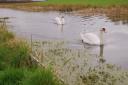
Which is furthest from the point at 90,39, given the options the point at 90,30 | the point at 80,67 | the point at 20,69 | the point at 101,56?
the point at 20,69

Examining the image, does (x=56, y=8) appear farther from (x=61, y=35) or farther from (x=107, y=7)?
(x=61, y=35)

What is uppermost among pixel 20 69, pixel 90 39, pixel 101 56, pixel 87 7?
pixel 20 69

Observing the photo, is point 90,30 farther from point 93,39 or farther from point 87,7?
point 87,7

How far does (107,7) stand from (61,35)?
2114cm

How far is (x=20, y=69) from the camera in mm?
11742

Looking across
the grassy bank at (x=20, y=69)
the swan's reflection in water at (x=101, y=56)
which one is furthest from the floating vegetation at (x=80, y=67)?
the grassy bank at (x=20, y=69)

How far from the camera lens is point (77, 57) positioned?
17625 mm

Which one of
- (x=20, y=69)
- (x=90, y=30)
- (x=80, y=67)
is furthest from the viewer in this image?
(x=90, y=30)

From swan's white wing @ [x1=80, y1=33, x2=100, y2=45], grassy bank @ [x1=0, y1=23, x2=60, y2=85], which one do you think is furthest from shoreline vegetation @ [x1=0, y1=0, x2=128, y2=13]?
grassy bank @ [x1=0, y1=23, x2=60, y2=85]

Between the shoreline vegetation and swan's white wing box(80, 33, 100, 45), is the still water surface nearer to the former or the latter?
swan's white wing box(80, 33, 100, 45)

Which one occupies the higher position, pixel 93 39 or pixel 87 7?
pixel 87 7

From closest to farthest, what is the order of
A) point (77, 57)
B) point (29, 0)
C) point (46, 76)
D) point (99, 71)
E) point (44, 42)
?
point (46, 76)
point (99, 71)
point (77, 57)
point (44, 42)
point (29, 0)

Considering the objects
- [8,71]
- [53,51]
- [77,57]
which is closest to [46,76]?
[8,71]

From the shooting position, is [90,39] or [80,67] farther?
[90,39]
